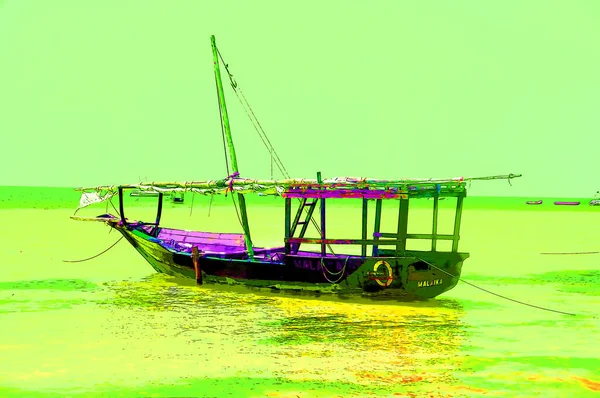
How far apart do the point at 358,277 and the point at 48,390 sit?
8.16 metres

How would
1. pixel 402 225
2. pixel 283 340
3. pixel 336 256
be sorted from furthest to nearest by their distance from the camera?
pixel 336 256
pixel 402 225
pixel 283 340

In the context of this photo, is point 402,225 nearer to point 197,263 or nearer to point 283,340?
point 283,340

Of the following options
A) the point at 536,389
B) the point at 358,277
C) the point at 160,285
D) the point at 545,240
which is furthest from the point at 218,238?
the point at 545,240

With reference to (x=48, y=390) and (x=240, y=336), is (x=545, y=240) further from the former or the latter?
(x=48, y=390)

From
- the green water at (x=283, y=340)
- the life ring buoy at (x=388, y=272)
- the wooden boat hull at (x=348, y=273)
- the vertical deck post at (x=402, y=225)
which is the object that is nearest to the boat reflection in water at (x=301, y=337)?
the green water at (x=283, y=340)

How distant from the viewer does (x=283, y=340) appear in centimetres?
1093

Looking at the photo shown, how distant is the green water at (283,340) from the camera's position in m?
8.45

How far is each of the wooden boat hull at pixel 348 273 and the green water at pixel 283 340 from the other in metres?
0.38

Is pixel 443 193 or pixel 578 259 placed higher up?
pixel 443 193

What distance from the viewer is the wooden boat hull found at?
568 inches

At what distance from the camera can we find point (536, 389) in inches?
329

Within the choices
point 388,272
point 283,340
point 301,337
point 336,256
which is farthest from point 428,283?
point 283,340

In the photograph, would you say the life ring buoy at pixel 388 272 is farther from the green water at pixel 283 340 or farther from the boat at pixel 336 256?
the green water at pixel 283 340

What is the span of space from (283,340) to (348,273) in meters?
4.23
